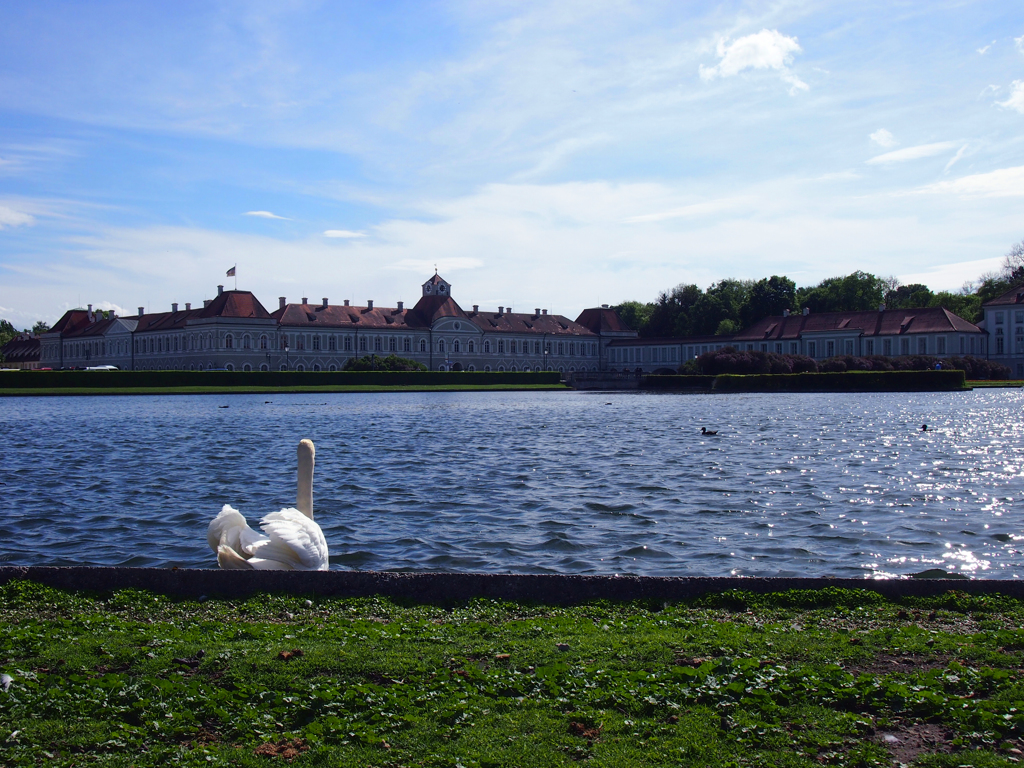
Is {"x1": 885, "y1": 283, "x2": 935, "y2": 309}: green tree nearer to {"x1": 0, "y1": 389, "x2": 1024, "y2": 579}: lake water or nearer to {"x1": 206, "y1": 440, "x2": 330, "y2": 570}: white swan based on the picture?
{"x1": 0, "y1": 389, "x2": 1024, "y2": 579}: lake water

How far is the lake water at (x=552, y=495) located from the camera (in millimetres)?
10751

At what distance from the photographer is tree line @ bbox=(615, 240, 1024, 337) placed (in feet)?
369

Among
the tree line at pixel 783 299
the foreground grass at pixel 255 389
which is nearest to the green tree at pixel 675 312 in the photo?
the tree line at pixel 783 299

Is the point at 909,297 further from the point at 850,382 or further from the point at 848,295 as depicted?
the point at 850,382

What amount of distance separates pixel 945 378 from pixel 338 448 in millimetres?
58931

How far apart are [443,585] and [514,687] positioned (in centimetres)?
253

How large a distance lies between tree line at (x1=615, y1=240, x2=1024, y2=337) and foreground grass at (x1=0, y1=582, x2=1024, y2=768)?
110 metres

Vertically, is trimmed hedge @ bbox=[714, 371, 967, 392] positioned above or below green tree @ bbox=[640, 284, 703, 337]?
below

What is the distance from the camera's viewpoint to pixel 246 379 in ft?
236

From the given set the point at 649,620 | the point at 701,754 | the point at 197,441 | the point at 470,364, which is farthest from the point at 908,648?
the point at 470,364

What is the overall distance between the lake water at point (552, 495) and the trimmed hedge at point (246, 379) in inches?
1350

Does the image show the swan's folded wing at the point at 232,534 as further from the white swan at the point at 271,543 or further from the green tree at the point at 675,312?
the green tree at the point at 675,312

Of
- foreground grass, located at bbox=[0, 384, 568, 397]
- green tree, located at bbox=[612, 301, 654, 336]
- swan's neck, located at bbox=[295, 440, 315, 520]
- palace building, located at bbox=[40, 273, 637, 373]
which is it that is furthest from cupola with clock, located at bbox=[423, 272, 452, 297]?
swan's neck, located at bbox=[295, 440, 315, 520]

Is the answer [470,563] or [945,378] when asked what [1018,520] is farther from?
[945,378]
